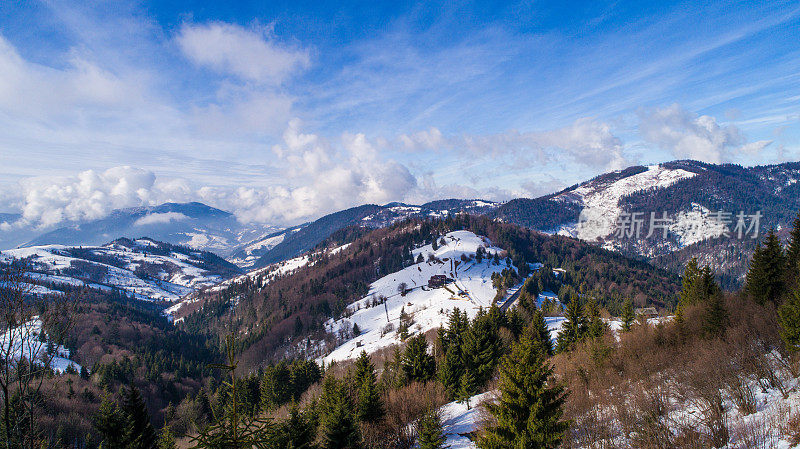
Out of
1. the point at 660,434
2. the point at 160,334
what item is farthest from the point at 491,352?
the point at 160,334

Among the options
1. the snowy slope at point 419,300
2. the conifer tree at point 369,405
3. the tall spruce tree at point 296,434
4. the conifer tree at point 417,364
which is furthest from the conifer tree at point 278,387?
the tall spruce tree at point 296,434

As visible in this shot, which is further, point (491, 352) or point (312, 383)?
point (312, 383)

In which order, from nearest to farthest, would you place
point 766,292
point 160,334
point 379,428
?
point 379,428 → point 766,292 → point 160,334

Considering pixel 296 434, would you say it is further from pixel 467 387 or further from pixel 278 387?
pixel 278 387

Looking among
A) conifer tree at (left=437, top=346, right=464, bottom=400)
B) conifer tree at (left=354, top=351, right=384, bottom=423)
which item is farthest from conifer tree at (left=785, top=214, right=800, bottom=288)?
conifer tree at (left=354, top=351, right=384, bottom=423)

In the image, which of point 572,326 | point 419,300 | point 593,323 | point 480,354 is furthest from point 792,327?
point 419,300

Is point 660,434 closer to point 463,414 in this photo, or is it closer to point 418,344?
point 463,414
